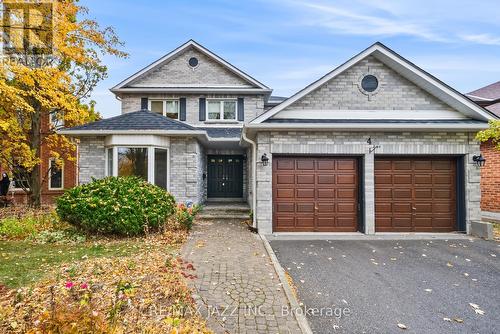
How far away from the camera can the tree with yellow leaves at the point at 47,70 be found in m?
10.2

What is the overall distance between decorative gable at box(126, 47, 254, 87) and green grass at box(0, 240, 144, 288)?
10.7 meters

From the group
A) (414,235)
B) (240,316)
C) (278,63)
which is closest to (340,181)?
(414,235)

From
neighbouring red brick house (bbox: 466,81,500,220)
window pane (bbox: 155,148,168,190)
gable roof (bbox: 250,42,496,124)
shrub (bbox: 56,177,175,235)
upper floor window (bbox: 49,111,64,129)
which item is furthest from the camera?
upper floor window (bbox: 49,111,64,129)

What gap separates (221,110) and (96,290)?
480 inches

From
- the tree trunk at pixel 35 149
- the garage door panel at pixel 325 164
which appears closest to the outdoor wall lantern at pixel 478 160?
the garage door panel at pixel 325 164

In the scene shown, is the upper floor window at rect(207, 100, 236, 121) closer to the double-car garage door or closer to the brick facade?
the double-car garage door

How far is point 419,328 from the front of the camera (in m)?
3.55

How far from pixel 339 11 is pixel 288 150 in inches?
253

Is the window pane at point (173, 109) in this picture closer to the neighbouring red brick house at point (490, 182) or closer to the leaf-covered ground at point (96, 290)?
the leaf-covered ground at point (96, 290)

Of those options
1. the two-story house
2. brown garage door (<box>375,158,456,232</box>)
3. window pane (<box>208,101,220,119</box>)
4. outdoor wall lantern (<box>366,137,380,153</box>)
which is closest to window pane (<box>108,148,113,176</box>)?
the two-story house

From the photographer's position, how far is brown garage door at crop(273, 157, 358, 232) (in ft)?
29.0

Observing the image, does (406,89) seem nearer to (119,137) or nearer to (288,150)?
(288,150)

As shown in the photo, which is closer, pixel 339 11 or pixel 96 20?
pixel 339 11
